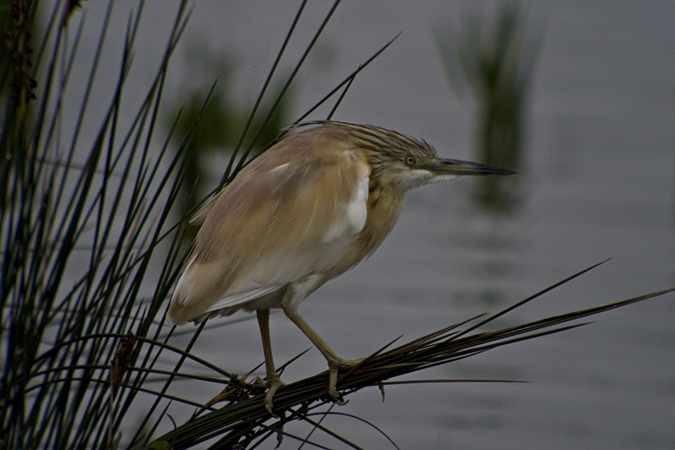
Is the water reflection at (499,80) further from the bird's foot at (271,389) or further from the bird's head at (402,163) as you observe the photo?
the bird's foot at (271,389)

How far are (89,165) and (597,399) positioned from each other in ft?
13.8

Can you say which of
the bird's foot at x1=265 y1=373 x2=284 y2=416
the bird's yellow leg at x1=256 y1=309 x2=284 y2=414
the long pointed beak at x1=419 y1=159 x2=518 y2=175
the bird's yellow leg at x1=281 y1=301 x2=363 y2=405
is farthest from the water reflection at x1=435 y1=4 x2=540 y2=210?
the bird's foot at x1=265 y1=373 x2=284 y2=416

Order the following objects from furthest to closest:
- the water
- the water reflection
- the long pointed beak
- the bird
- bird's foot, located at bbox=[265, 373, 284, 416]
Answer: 1. the water reflection
2. the water
3. the long pointed beak
4. the bird
5. bird's foot, located at bbox=[265, 373, 284, 416]

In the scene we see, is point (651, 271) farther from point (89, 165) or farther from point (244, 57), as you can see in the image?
point (89, 165)

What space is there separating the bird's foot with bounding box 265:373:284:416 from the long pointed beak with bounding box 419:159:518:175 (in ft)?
1.98

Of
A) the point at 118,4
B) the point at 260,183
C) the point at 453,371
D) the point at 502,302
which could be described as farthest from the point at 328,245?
the point at 118,4

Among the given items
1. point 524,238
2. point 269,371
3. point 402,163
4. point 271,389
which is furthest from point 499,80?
point 271,389

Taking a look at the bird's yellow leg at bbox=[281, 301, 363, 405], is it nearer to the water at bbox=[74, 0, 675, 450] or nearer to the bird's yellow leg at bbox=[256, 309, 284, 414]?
the bird's yellow leg at bbox=[256, 309, 284, 414]

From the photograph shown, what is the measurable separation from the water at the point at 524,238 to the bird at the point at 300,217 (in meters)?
2.22

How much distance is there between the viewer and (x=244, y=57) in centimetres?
745

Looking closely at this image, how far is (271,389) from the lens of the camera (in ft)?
6.63

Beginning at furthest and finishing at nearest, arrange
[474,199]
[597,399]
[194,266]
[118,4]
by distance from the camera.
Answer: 1. [118,4]
2. [474,199]
3. [597,399]
4. [194,266]

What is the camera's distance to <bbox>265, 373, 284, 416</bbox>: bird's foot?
1.91 metres

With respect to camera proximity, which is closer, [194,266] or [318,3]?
[194,266]
